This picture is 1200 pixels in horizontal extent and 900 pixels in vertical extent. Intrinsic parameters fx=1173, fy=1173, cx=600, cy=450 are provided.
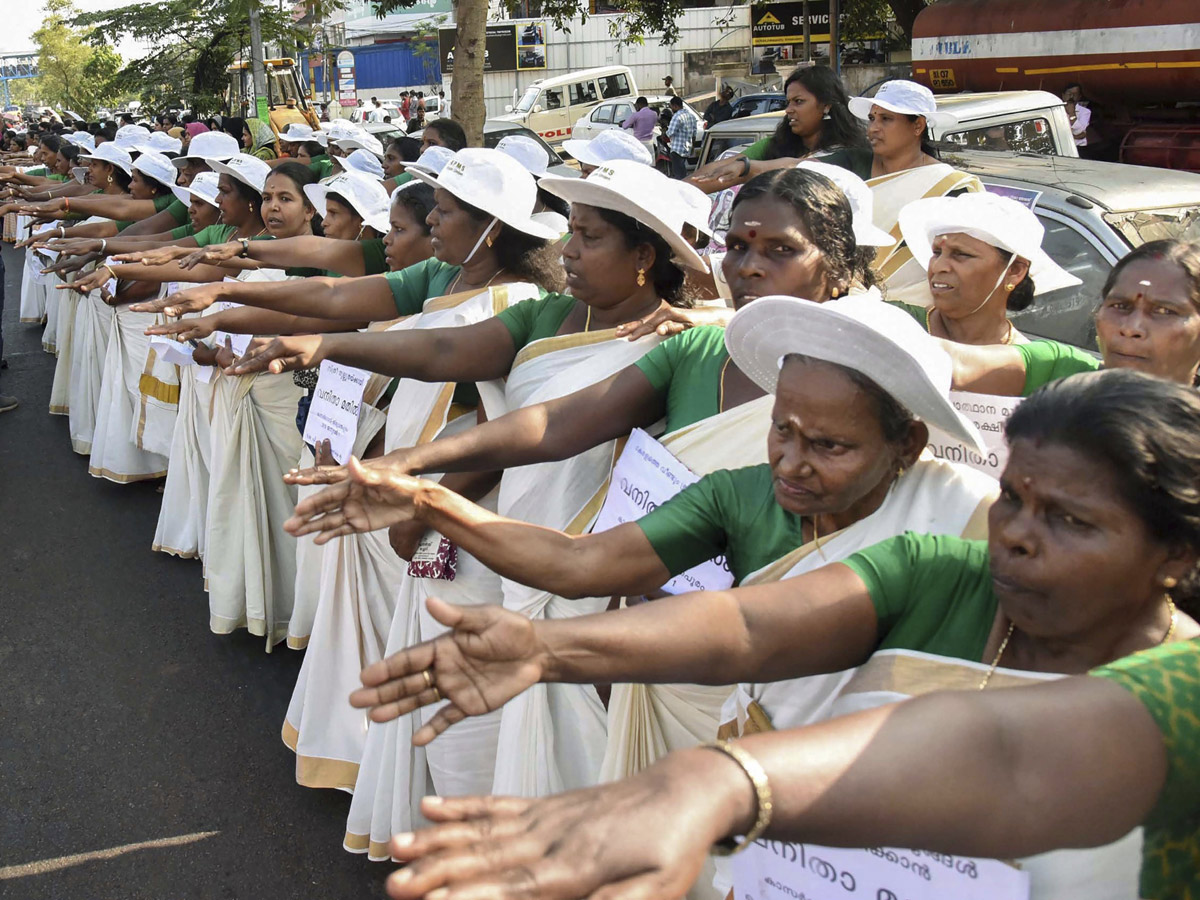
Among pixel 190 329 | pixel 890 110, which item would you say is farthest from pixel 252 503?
pixel 890 110

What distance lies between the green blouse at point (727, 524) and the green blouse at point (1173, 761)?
2.39 ft

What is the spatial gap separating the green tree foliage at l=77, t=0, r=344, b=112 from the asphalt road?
19.1m

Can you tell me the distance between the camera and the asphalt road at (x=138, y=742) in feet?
10.8

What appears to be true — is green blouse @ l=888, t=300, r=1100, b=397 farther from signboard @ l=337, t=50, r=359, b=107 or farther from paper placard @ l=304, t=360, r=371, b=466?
signboard @ l=337, t=50, r=359, b=107

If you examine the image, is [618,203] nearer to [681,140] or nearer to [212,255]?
[212,255]

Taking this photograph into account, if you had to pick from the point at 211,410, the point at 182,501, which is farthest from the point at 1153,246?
the point at 182,501

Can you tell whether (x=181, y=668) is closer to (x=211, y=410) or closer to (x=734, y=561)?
(x=211, y=410)

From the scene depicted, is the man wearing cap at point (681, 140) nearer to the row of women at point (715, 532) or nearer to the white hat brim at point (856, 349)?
the row of women at point (715, 532)

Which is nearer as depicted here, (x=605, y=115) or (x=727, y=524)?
(x=727, y=524)

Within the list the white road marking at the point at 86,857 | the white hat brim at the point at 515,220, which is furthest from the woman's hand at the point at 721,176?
the white road marking at the point at 86,857

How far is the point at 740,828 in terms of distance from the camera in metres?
1.04

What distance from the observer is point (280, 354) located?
8.93ft

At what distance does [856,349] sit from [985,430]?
31.8 inches

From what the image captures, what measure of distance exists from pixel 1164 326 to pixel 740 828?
184 cm
